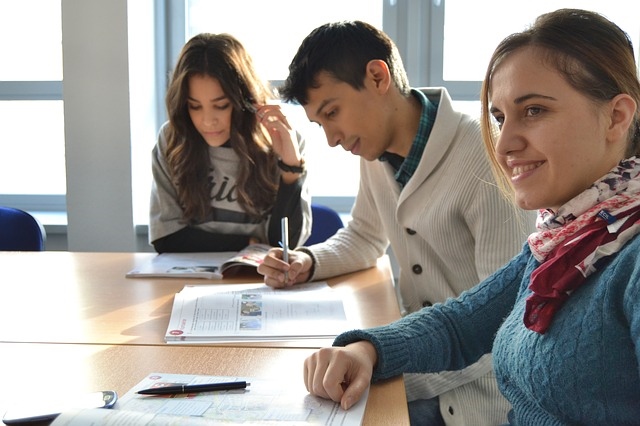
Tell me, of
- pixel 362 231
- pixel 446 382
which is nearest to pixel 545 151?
pixel 446 382

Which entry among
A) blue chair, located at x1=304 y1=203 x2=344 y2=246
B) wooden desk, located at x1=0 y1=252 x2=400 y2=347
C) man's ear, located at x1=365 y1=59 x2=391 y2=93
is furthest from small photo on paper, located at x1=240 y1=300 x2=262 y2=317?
blue chair, located at x1=304 y1=203 x2=344 y2=246

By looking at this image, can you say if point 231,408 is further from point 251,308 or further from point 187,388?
point 251,308

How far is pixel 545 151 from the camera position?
3.45 ft

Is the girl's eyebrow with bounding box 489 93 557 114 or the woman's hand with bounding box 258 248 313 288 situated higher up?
the girl's eyebrow with bounding box 489 93 557 114

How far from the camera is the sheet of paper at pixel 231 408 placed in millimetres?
910

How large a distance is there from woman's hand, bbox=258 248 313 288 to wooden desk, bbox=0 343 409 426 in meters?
0.44

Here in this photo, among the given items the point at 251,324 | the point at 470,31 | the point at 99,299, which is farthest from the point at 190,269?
the point at 470,31

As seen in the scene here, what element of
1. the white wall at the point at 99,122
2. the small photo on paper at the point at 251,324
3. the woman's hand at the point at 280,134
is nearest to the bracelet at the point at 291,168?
the woman's hand at the point at 280,134

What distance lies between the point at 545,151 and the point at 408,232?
2.60 ft

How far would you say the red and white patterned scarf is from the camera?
971 mm

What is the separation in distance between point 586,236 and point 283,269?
0.89 metres

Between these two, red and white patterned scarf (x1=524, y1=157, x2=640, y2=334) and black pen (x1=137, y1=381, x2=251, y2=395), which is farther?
black pen (x1=137, y1=381, x2=251, y2=395)

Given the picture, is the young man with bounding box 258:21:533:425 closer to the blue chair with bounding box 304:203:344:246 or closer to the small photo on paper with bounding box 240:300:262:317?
the small photo on paper with bounding box 240:300:262:317

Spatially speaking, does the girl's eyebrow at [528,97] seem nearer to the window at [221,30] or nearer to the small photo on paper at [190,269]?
the small photo on paper at [190,269]
